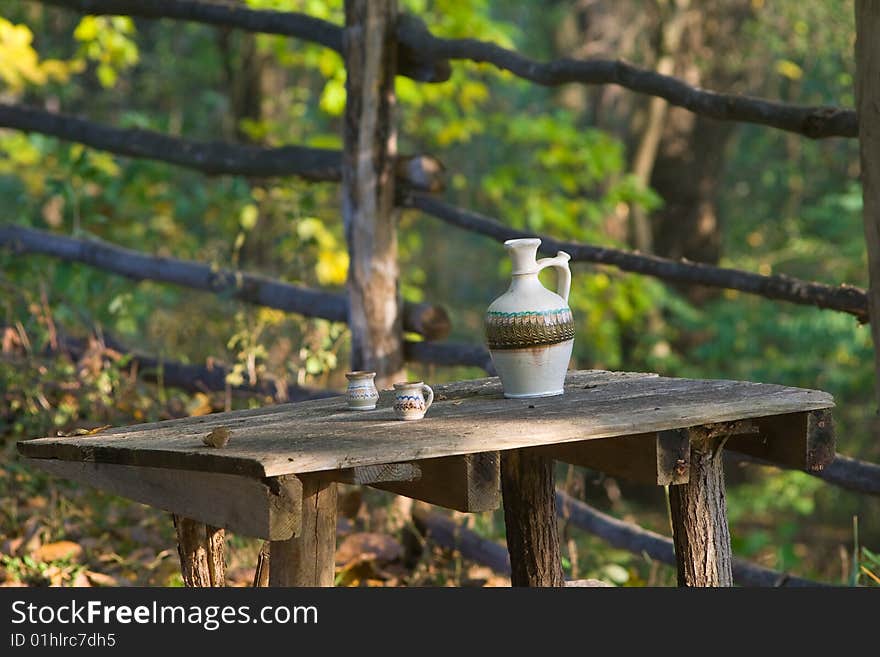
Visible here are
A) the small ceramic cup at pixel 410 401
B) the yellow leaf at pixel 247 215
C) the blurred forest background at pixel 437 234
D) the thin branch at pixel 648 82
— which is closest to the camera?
the small ceramic cup at pixel 410 401

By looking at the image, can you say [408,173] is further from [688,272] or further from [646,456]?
[646,456]

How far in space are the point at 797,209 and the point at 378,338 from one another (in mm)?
10706

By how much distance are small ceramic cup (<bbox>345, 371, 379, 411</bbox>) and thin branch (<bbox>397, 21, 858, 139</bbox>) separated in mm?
1745

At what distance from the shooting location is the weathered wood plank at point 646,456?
318 centimetres

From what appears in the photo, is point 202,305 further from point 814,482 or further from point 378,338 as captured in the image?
point 814,482

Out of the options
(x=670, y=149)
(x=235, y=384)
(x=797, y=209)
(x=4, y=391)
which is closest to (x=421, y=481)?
(x=235, y=384)

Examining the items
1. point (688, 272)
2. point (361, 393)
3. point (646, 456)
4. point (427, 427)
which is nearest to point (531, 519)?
point (361, 393)

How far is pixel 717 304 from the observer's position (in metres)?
11.4

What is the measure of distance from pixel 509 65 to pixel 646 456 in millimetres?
2334

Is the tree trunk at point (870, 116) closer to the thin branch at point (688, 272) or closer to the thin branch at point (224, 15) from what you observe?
the thin branch at point (688, 272)

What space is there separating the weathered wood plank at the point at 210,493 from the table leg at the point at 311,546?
20 cm

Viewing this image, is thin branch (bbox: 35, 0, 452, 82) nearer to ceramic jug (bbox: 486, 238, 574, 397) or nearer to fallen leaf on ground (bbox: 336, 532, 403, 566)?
fallen leaf on ground (bbox: 336, 532, 403, 566)

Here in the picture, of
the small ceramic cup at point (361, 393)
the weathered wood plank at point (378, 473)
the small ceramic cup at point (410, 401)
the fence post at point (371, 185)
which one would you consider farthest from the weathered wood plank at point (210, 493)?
the fence post at point (371, 185)

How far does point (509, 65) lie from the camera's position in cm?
512
